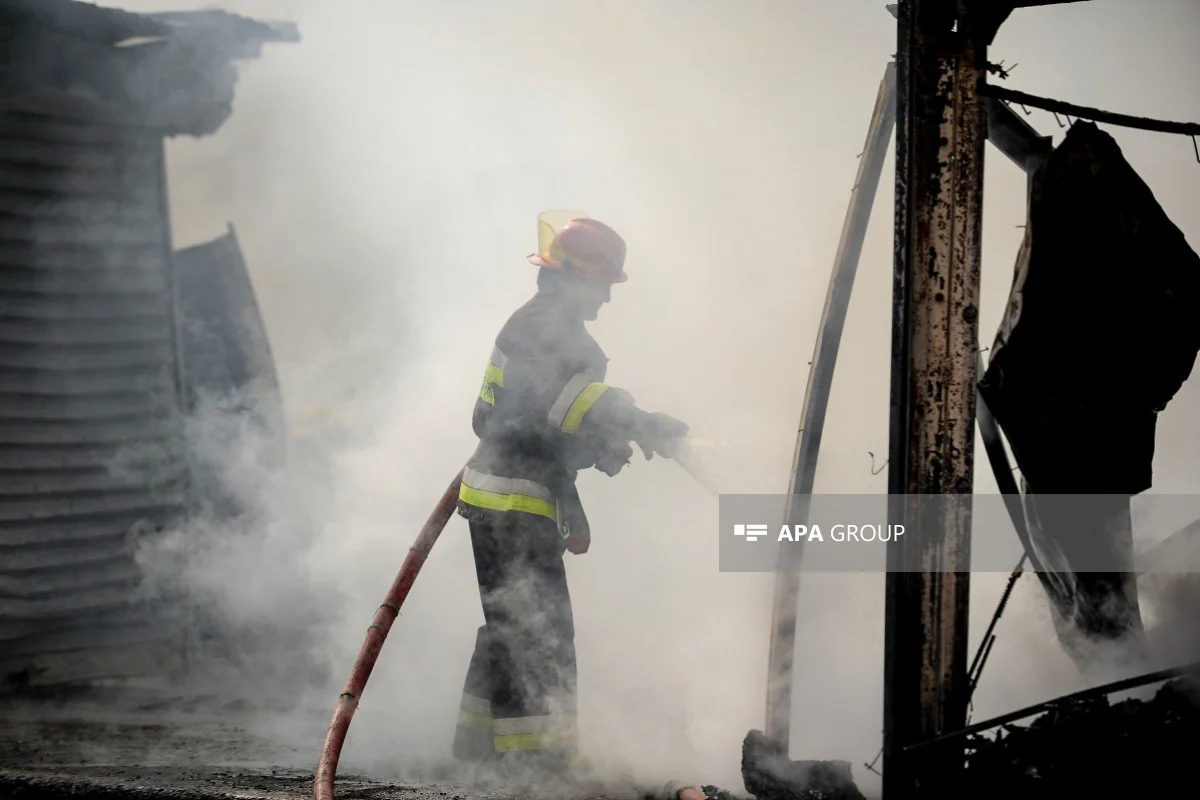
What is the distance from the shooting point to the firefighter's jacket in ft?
13.5

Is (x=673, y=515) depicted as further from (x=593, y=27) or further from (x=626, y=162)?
(x=593, y=27)

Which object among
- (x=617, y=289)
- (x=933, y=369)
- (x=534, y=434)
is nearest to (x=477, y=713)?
(x=534, y=434)

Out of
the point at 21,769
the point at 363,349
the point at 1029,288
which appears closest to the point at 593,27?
the point at 363,349

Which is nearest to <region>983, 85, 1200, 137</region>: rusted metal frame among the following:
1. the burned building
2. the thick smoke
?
the thick smoke

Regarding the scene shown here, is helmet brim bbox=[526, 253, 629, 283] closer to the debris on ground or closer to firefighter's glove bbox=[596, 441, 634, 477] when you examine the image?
firefighter's glove bbox=[596, 441, 634, 477]

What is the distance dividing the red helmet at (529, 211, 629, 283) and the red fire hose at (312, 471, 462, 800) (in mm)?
1119

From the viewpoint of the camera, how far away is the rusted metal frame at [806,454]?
12.0 ft

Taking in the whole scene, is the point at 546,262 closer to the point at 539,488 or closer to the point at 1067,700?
the point at 539,488

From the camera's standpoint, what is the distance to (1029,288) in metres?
2.97

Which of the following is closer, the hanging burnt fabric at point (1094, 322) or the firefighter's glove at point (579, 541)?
the hanging burnt fabric at point (1094, 322)

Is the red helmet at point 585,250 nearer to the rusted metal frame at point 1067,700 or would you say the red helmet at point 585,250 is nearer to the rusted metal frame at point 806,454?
the rusted metal frame at point 806,454

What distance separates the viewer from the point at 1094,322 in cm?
300

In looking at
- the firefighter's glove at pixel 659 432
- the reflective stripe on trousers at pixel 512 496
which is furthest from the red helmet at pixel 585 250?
the reflective stripe on trousers at pixel 512 496

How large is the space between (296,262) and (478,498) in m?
3.94
